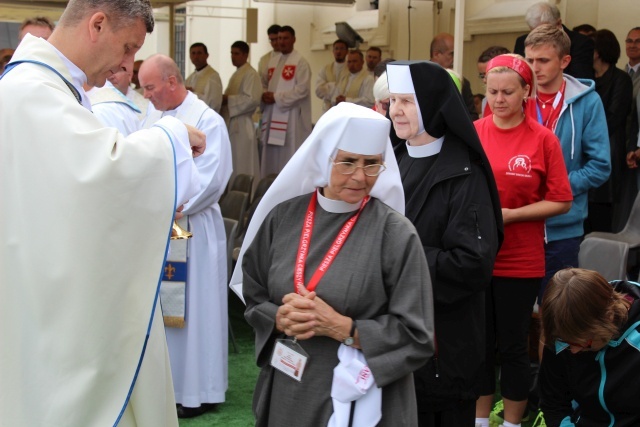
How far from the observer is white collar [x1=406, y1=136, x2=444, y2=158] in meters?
3.53

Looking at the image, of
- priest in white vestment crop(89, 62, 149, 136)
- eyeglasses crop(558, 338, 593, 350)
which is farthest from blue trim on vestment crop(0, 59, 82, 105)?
priest in white vestment crop(89, 62, 149, 136)

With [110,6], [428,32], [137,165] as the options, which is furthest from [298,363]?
[428,32]

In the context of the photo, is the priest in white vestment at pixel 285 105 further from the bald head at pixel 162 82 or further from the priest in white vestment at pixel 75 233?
the priest in white vestment at pixel 75 233

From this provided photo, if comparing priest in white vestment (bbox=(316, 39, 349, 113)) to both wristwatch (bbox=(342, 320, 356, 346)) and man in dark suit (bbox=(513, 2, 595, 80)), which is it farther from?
wristwatch (bbox=(342, 320, 356, 346))

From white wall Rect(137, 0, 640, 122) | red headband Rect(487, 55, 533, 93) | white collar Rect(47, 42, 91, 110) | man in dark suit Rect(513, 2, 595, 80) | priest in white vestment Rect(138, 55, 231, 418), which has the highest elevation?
white wall Rect(137, 0, 640, 122)

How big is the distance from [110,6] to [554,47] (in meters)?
2.75

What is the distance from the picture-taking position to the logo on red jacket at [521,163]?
429cm

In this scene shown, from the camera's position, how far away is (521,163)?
4301 millimetres

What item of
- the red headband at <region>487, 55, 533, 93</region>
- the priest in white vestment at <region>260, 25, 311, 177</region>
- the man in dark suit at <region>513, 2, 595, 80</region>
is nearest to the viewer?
the red headband at <region>487, 55, 533, 93</region>

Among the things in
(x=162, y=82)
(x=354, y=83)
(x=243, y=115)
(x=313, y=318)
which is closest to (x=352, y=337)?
(x=313, y=318)

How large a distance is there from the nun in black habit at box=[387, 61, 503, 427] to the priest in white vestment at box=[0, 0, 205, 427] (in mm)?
1034

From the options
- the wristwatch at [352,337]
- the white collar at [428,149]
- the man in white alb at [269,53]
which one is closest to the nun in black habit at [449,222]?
the white collar at [428,149]

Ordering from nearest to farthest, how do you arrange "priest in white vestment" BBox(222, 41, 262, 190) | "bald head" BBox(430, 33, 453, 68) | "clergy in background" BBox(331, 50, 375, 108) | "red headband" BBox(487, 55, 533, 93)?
Answer: "red headband" BBox(487, 55, 533, 93), "bald head" BBox(430, 33, 453, 68), "clergy in background" BBox(331, 50, 375, 108), "priest in white vestment" BBox(222, 41, 262, 190)

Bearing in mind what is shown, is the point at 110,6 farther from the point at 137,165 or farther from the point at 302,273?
the point at 302,273
